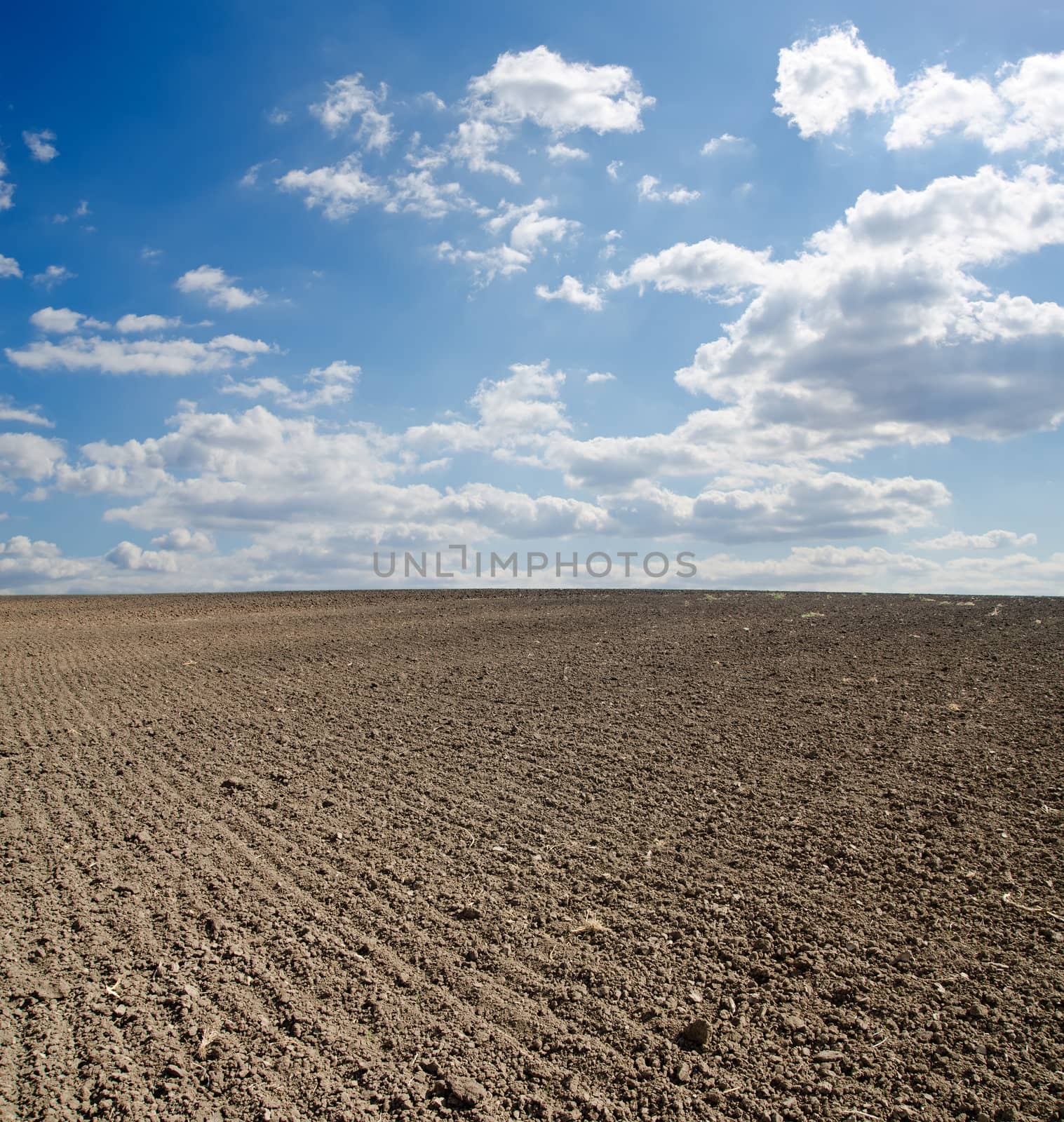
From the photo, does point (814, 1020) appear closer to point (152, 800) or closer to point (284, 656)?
point (152, 800)

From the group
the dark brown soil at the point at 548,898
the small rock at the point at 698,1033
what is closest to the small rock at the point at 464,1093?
the dark brown soil at the point at 548,898

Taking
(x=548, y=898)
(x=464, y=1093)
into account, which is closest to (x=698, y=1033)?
(x=464, y=1093)

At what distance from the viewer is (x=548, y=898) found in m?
5.00

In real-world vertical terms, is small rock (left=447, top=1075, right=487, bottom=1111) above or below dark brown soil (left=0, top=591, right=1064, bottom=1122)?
A: below

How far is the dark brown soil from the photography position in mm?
3525

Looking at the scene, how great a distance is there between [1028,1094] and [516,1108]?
2.18 m

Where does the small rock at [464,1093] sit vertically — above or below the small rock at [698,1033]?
below

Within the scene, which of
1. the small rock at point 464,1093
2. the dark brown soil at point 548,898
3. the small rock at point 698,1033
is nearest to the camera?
the small rock at point 464,1093

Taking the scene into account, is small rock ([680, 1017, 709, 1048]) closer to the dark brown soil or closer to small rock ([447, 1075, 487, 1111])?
the dark brown soil

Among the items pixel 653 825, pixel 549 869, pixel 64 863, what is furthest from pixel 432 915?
pixel 64 863

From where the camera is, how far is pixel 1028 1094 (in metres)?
3.44

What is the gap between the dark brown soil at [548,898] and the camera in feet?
11.6

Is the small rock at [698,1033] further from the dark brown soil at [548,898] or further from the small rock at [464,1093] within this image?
the small rock at [464,1093]

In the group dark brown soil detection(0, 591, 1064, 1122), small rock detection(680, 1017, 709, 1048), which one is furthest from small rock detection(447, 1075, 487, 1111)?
small rock detection(680, 1017, 709, 1048)
